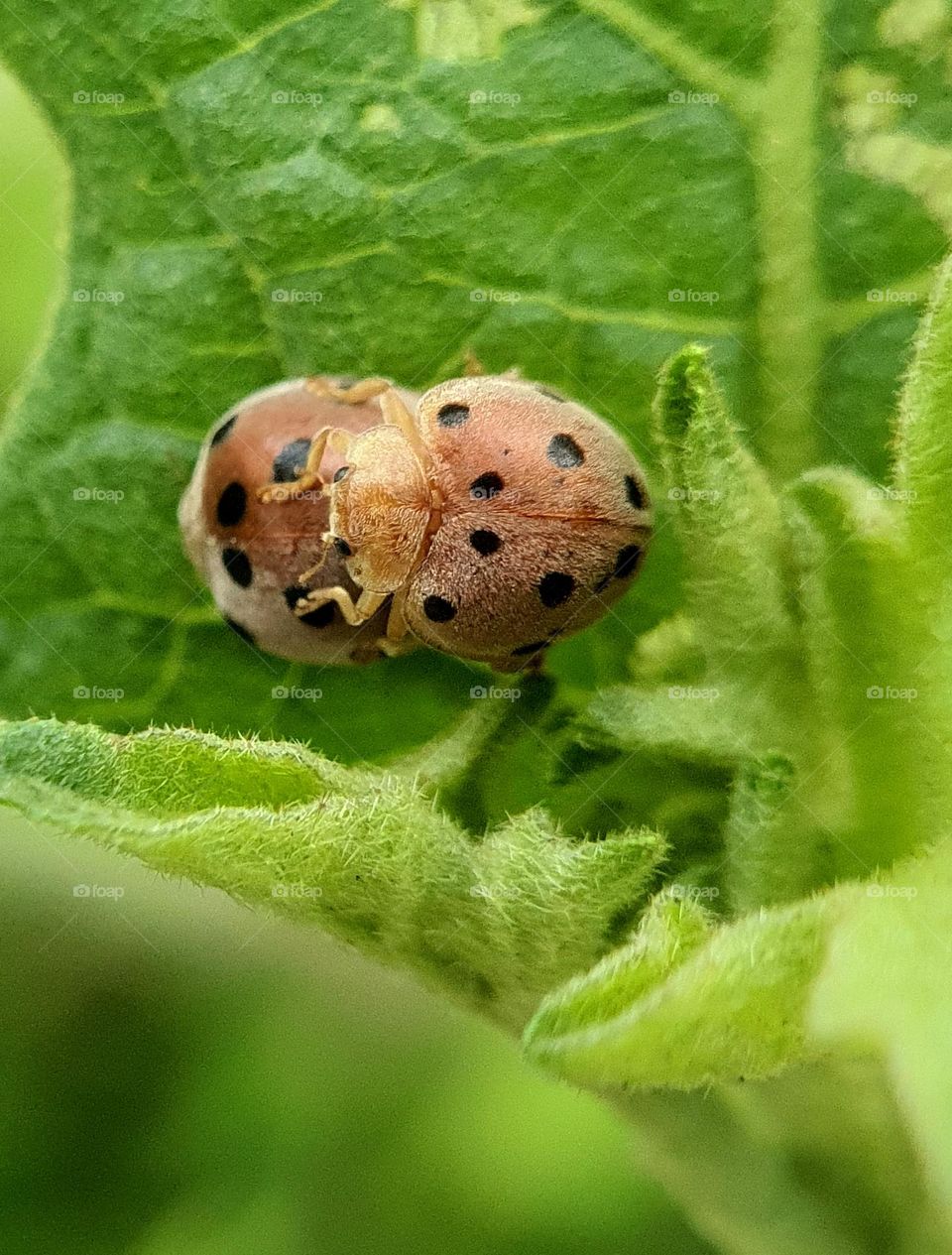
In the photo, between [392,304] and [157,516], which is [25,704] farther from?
[392,304]

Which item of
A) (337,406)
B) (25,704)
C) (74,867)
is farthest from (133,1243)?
(337,406)

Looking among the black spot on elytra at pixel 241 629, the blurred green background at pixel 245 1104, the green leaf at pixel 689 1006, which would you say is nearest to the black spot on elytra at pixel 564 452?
the black spot on elytra at pixel 241 629

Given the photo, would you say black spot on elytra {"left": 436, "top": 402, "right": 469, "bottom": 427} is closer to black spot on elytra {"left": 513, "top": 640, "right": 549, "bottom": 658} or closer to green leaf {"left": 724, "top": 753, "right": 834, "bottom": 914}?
black spot on elytra {"left": 513, "top": 640, "right": 549, "bottom": 658}

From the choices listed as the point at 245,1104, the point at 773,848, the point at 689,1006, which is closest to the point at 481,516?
the point at 773,848

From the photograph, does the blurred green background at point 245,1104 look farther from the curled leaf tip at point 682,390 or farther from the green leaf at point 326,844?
the curled leaf tip at point 682,390

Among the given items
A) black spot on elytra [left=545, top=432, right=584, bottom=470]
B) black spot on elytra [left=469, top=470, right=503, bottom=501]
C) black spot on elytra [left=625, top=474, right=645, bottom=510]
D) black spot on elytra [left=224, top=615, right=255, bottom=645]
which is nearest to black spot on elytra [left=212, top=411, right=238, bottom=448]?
black spot on elytra [left=224, top=615, right=255, bottom=645]

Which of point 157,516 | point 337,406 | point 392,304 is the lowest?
point 157,516

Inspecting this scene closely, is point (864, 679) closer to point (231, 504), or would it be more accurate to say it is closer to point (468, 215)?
point (468, 215)
